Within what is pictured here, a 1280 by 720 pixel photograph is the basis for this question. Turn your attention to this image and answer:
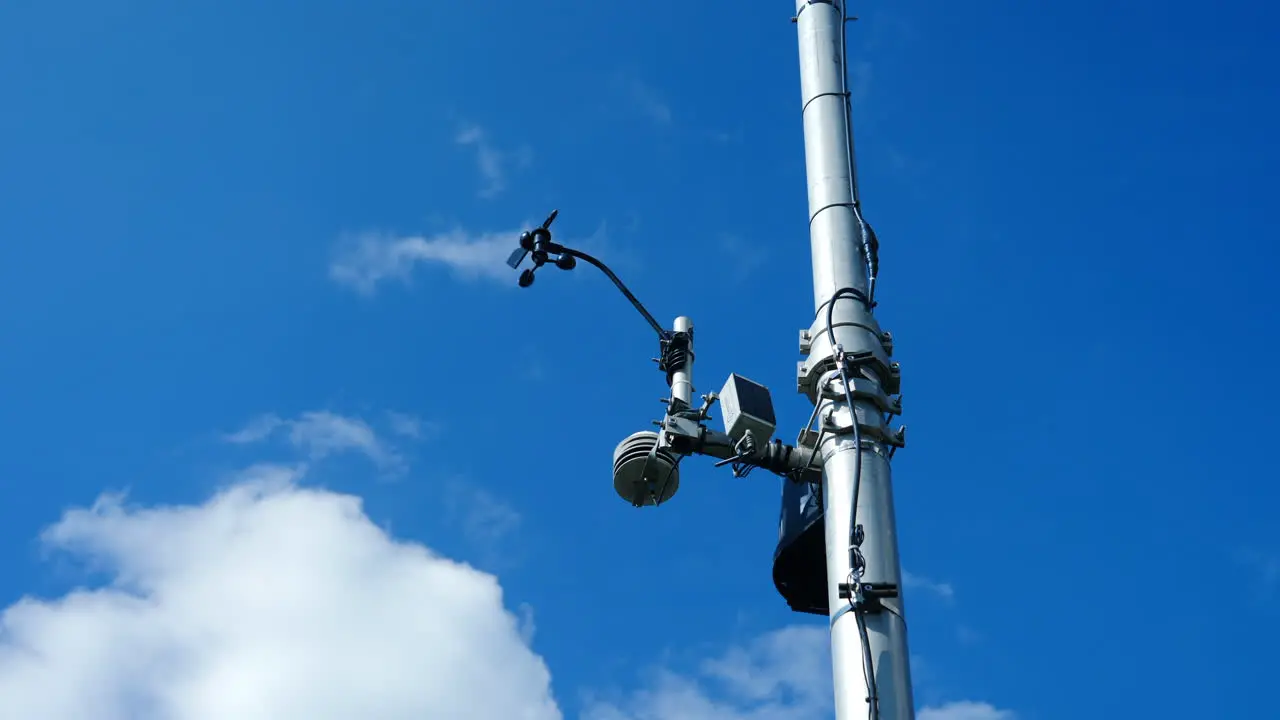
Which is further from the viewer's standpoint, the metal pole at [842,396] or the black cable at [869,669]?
the metal pole at [842,396]

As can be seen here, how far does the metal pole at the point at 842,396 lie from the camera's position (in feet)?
25.7

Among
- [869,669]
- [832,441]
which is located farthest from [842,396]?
[869,669]

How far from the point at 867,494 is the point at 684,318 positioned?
2.76m

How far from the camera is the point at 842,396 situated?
8922mm

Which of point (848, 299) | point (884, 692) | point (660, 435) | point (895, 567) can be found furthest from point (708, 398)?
point (884, 692)

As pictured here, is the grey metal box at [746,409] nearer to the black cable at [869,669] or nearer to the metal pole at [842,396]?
the metal pole at [842,396]

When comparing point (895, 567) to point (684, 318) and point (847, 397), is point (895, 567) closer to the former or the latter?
point (847, 397)

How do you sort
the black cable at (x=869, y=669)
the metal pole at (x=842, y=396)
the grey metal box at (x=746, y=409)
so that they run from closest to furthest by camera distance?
the black cable at (x=869, y=669)
the metal pole at (x=842, y=396)
the grey metal box at (x=746, y=409)

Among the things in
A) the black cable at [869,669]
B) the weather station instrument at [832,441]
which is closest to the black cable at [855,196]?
the weather station instrument at [832,441]

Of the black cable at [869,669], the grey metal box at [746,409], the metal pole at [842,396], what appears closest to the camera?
the black cable at [869,669]

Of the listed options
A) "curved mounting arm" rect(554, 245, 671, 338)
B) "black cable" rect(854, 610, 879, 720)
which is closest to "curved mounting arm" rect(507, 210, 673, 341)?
"curved mounting arm" rect(554, 245, 671, 338)

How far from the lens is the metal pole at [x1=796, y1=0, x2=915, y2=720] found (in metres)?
7.82

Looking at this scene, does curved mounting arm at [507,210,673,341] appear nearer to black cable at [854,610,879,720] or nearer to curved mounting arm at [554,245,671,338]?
curved mounting arm at [554,245,671,338]

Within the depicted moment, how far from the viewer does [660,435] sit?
378 inches
